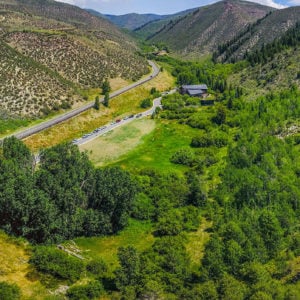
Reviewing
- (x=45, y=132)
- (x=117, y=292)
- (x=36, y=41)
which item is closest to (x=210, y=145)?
(x=45, y=132)

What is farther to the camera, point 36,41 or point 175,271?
point 36,41

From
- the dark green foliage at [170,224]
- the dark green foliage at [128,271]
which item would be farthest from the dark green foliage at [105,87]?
the dark green foliage at [128,271]

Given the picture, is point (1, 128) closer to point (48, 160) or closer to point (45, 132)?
point (45, 132)

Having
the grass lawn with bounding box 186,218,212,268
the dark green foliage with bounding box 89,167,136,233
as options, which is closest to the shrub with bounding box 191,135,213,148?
the grass lawn with bounding box 186,218,212,268

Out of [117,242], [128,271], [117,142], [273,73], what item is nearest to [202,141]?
[117,142]

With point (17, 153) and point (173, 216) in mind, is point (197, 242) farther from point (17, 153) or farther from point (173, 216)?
point (17, 153)

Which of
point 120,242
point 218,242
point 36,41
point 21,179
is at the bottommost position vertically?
point 120,242
